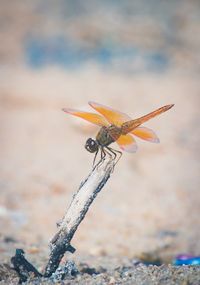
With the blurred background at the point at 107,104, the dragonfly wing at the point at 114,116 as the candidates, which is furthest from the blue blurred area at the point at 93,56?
the dragonfly wing at the point at 114,116

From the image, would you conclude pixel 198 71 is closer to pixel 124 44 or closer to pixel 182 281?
pixel 124 44

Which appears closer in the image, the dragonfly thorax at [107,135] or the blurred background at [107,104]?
the dragonfly thorax at [107,135]

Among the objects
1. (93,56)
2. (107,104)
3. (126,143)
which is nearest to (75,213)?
(126,143)

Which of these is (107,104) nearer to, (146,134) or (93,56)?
(93,56)

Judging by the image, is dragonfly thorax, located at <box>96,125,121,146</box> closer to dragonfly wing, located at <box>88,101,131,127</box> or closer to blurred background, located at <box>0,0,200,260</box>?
dragonfly wing, located at <box>88,101,131,127</box>

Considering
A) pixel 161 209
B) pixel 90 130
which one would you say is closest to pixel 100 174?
pixel 161 209

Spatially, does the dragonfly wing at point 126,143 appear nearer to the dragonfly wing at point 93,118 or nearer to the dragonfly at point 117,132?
the dragonfly at point 117,132
